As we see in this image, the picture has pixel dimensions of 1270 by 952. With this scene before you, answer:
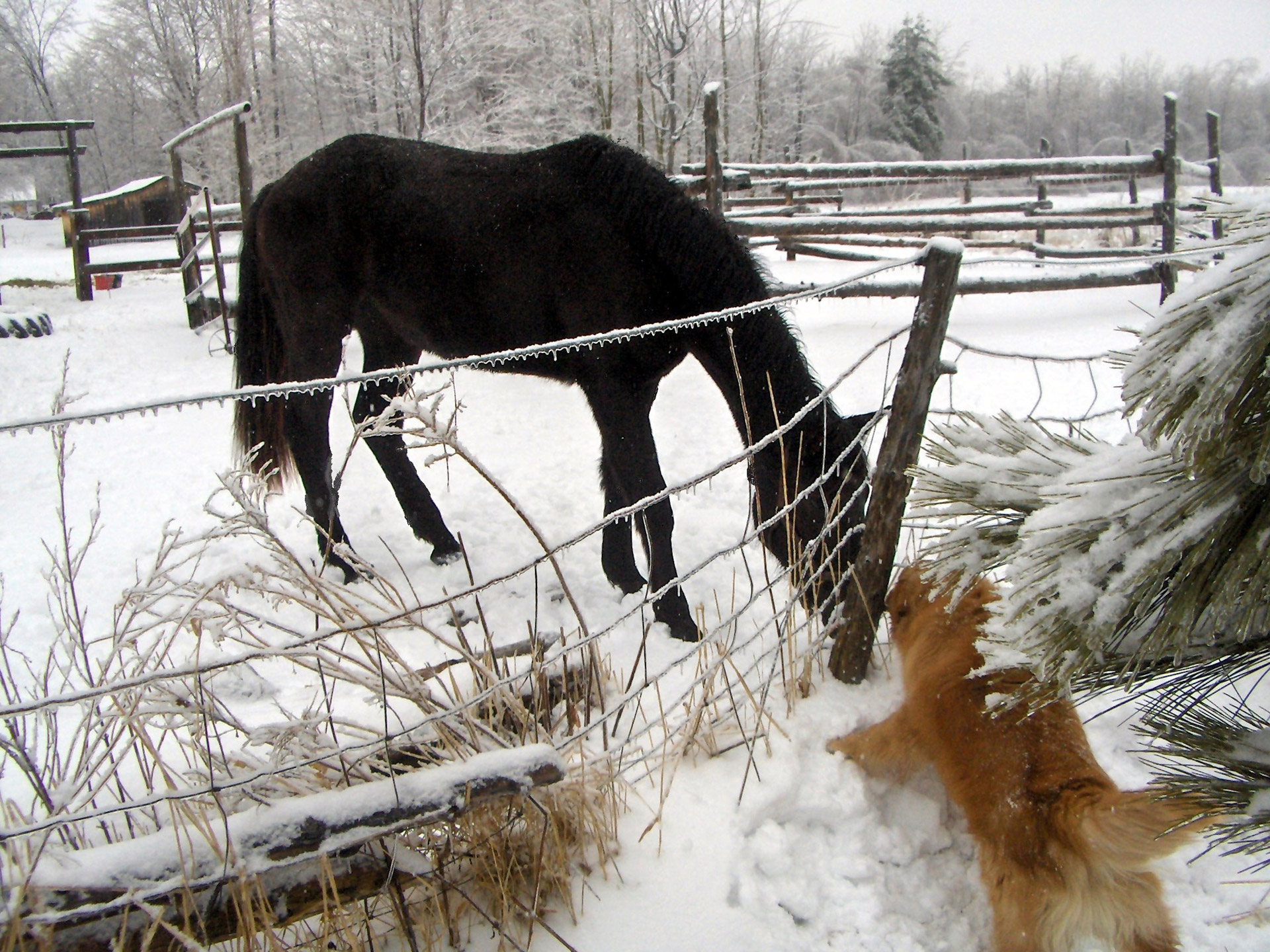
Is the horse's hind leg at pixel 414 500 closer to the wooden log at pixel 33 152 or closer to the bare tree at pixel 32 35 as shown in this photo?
the wooden log at pixel 33 152

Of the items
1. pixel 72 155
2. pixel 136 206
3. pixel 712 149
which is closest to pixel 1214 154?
pixel 712 149

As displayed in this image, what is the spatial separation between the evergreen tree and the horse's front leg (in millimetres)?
32698

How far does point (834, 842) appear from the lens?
5.41ft

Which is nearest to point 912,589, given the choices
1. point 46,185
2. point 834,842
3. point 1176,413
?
point 834,842

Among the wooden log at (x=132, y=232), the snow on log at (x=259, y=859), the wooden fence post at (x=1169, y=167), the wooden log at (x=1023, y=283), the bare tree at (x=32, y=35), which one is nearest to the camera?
the snow on log at (x=259, y=859)

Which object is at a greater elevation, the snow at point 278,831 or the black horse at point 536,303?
the black horse at point 536,303

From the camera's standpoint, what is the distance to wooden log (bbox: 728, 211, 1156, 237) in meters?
8.09

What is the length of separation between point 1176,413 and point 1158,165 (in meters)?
10.1

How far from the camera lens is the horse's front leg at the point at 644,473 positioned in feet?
9.24

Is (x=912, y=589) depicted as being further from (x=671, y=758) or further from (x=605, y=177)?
(x=605, y=177)

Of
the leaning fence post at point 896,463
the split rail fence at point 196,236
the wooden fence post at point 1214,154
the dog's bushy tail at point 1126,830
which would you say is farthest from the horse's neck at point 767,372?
the wooden fence post at point 1214,154

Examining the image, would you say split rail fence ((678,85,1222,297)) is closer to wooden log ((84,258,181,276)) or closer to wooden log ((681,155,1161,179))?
wooden log ((681,155,1161,179))

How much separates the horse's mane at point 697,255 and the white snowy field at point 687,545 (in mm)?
567

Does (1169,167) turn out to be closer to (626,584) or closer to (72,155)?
(626,584)
